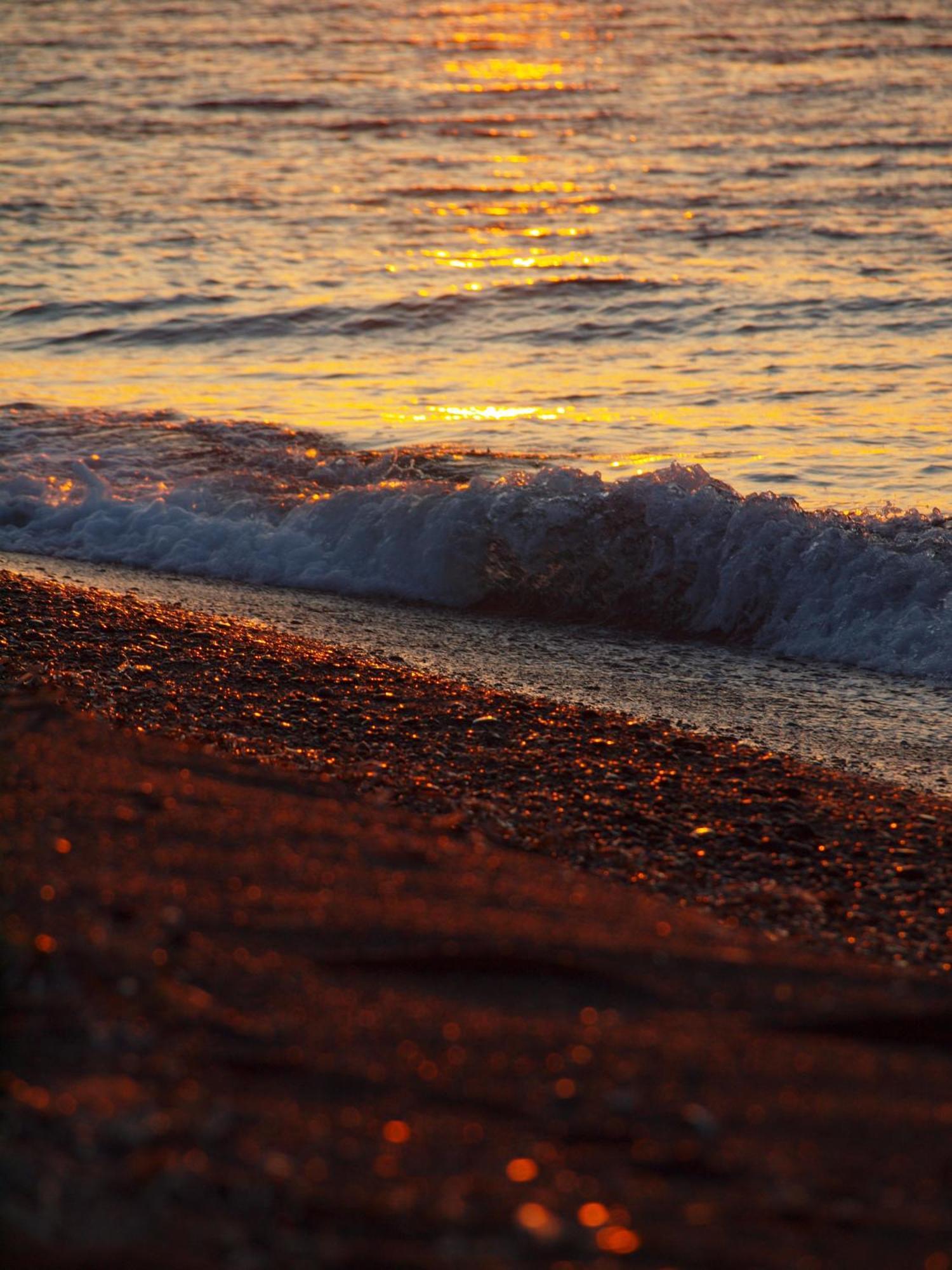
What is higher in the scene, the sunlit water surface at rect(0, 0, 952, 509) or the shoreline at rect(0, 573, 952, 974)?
the sunlit water surface at rect(0, 0, 952, 509)

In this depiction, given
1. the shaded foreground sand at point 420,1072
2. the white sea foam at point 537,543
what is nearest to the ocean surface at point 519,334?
the white sea foam at point 537,543

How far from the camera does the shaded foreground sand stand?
2.12m

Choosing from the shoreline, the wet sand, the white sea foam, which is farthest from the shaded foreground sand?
the white sea foam

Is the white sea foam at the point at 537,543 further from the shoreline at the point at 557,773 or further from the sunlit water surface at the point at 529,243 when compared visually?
the shoreline at the point at 557,773

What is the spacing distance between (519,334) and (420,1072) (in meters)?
9.74

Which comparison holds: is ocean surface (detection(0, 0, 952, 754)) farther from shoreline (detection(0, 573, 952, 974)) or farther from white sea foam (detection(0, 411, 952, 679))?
shoreline (detection(0, 573, 952, 974))

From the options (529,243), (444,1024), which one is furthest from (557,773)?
(529,243)

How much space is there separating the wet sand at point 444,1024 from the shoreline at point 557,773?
0.07 feet

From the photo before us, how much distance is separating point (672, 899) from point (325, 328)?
8973mm

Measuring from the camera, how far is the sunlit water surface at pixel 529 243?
31.4 feet

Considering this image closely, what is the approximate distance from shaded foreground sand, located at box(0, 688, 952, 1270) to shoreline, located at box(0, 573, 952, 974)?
1.62 feet

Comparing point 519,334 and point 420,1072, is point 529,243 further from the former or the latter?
point 420,1072

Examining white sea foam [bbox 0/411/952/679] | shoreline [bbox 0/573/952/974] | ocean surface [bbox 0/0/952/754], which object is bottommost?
shoreline [bbox 0/573/952/974]

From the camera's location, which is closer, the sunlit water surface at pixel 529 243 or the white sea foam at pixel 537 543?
the white sea foam at pixel 537 543
